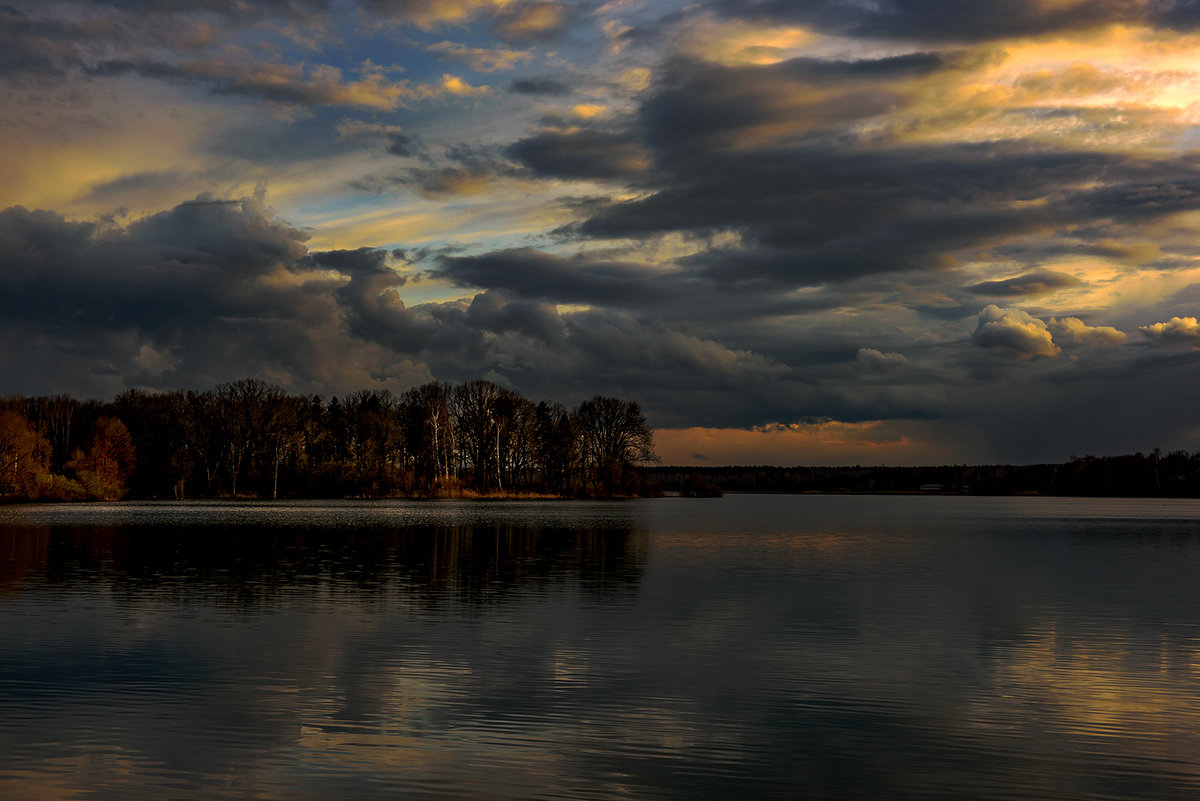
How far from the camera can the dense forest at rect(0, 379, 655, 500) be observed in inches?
5689

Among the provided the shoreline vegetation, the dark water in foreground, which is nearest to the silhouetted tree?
the shoreline vegetation

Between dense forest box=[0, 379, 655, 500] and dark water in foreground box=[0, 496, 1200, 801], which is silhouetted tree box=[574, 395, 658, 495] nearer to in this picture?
dense forest box=[0, 379, 655, 500]

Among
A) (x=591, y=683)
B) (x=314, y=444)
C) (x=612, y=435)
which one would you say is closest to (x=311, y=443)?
(x=314, y=444)

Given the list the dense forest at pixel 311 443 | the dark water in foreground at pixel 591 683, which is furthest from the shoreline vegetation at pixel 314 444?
the dark water in foreground at pixel 591 683

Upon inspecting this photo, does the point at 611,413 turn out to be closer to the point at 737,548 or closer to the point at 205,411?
the point at 205,411

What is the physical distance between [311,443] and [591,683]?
13559 cm

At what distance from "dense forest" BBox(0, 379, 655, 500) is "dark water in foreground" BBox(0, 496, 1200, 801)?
104480 mm

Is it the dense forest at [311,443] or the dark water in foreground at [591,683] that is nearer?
the dark water in foreground at [591,683]

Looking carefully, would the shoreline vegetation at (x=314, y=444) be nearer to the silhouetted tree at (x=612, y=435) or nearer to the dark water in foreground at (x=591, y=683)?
the silhouetted tree at (x=612, y=435)

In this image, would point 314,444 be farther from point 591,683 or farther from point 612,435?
point 591,683

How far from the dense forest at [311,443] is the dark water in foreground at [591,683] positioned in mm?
104480

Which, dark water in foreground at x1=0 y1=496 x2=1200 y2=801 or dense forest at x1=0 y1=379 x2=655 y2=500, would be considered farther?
dense forest at x1=0 y1=379 x2=655 y2=500

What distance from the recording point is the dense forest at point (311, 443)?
474ft

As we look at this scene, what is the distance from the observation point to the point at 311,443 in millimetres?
147625
